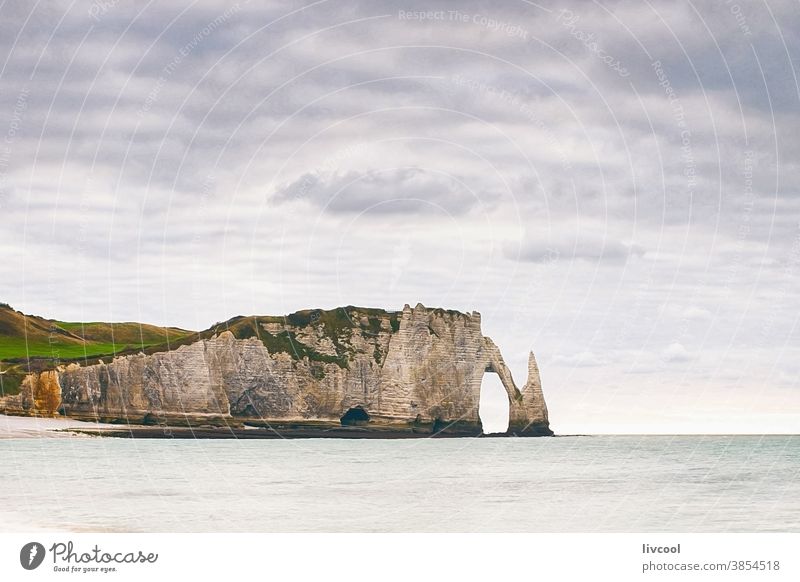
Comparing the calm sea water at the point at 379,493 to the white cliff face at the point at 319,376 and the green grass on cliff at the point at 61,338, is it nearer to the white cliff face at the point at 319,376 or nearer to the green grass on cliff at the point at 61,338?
the white cliff face at the point at 319,376

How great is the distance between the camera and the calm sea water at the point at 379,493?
3847 centimetres

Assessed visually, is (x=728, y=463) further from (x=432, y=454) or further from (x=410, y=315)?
(x=410, y=315)

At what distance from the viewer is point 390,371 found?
462ft

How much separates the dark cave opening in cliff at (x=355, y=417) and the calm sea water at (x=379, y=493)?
163 feet

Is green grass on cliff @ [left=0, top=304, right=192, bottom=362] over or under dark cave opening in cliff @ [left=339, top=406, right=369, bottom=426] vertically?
over

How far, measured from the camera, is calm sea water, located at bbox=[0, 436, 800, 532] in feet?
126

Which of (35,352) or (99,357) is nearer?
(99,357)

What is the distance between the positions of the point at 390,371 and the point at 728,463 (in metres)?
60.3

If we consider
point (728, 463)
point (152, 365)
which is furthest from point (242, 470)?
point (152, 365)
